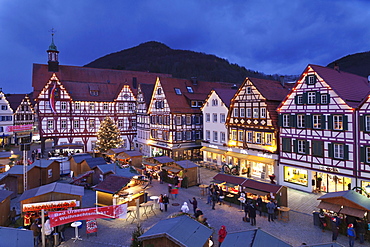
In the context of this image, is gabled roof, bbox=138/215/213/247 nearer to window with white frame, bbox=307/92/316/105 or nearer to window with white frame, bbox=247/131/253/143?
window with white frame, bbox=307/92/316/105

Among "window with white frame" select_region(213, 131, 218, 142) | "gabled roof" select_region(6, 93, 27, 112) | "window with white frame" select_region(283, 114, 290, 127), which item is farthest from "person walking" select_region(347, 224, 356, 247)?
"gabled roof" select_region(6, 93, 27, 112)

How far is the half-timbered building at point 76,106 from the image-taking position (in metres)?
41.5

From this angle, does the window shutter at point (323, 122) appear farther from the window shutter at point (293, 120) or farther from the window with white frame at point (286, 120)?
the window with white frame at point (286, 120)

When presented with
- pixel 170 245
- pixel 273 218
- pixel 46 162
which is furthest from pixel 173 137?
pixel 170 245

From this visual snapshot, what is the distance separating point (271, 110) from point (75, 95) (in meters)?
33.1

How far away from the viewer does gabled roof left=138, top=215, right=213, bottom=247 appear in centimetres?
894

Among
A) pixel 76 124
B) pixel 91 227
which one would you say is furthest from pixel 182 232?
pixel 76 124

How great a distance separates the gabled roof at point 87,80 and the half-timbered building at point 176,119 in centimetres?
1281

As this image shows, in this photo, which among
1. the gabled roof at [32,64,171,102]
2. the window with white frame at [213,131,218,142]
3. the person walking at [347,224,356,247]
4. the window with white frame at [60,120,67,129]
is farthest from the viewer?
the gabled roof at [32,64,171,102]

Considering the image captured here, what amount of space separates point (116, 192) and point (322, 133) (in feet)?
54.2

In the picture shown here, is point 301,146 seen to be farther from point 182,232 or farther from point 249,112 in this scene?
point 182,232

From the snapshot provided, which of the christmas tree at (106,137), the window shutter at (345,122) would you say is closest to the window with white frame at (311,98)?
the window shutter at (345,122)

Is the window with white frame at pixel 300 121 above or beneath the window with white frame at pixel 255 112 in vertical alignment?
beneath

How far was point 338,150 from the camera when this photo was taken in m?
20.1
